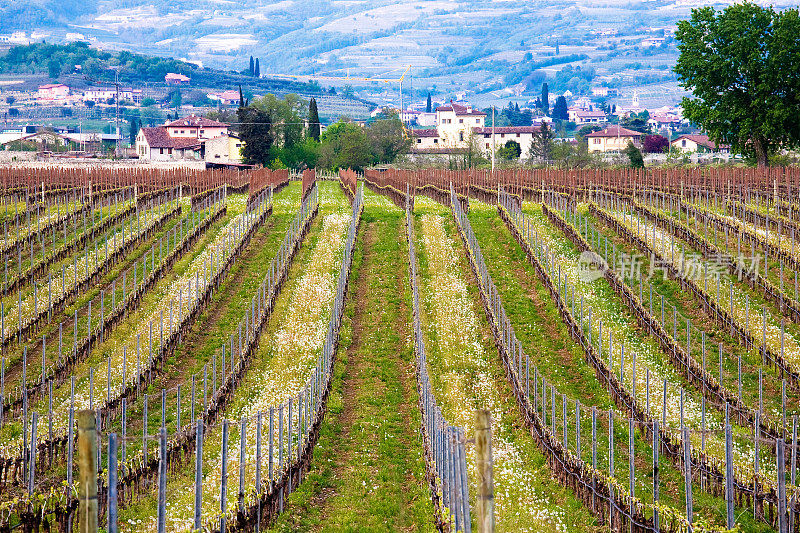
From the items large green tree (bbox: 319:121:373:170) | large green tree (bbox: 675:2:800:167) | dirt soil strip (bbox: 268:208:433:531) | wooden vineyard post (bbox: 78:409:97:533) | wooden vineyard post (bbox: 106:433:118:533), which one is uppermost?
large green tree (bbox: 675:2:800:167)

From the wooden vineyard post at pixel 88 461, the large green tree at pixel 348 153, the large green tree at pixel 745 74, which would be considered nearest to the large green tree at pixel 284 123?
the large green tree at pixel 348 153

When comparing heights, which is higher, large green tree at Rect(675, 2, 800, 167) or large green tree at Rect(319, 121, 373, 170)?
large green tree at Rect(675, 2, 800, 167)

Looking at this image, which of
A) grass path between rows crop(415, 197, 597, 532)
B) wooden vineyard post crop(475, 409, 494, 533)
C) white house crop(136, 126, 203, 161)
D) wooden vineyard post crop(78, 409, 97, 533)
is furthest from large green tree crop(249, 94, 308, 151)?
wooden vineyard post crop(475, 409, 494, 533)

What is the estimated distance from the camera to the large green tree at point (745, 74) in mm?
73875

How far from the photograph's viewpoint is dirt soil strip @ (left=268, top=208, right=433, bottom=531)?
21031 mm

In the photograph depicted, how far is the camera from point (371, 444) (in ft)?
84.6

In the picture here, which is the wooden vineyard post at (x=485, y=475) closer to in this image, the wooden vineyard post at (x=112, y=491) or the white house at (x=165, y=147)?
the wooden vineyard post at (x=112, y=491)

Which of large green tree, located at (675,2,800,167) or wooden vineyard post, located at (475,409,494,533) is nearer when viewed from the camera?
wooden vineyard post, located at (475,409,494,533)

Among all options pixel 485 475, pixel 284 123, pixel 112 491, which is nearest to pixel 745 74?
pixel 485 475

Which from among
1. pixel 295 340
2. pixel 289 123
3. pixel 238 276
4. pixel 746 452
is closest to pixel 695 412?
pixel 746 452

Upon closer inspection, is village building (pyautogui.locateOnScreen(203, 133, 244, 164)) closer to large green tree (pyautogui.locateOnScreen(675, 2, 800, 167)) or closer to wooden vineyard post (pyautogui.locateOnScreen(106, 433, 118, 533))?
large green tree (pyautogui.locateOnScreen(675, 2, 800, 167))

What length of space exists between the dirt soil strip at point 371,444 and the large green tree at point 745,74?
43906mm

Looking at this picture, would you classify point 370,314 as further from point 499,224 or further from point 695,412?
point 499,224

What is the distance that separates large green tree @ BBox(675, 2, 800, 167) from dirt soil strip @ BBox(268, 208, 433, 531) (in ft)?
144
